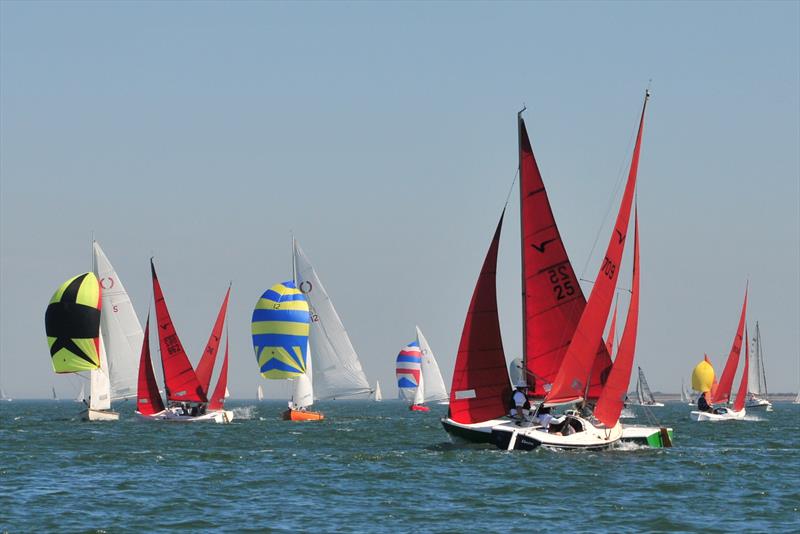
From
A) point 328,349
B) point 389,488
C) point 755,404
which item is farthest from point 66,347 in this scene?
point 755,404

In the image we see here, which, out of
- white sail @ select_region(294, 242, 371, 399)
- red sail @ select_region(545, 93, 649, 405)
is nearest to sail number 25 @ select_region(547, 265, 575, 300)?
red sail @ select_region(545, 93, 649, 405)

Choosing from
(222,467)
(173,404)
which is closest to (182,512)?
(222,467)

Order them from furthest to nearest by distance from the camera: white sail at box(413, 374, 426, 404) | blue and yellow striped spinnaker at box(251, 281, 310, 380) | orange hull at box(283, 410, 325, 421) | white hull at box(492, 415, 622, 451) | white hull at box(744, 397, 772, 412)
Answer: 1. white sail at box(413, 374, 426, 404)
2. white hull at box(744, 397, 772, 412)
3. blue and yellow striped spinnaker at box(251, 281, 310, 380)
4. orange hull at box(283, 410, 325, 421)
5. white hull at box(492, 415, 622, 451)

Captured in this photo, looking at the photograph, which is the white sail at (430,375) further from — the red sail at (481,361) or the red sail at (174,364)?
the red sail at (481,361)

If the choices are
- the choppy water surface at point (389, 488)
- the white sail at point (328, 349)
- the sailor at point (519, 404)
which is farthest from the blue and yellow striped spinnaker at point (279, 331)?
the sailor at point (519, 404)

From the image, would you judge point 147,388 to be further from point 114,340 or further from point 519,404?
point 519,404

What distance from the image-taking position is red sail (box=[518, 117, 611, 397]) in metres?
40.5

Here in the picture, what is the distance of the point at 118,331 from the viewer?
75.2 m

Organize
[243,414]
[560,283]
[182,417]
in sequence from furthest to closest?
[243,414] < [182,417] < [560,283]

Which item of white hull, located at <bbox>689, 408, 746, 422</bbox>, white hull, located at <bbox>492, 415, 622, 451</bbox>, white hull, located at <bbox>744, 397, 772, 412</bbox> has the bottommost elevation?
white hull, located at <bbox>492, 415, 622, 451</bbox>

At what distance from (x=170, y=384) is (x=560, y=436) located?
35.4 m

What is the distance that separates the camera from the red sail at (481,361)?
1566 inches

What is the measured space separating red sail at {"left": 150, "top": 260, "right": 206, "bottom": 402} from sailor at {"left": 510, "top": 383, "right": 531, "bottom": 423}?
3255 centimetres

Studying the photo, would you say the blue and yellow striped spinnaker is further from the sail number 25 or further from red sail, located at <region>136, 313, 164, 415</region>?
the sail number 25
